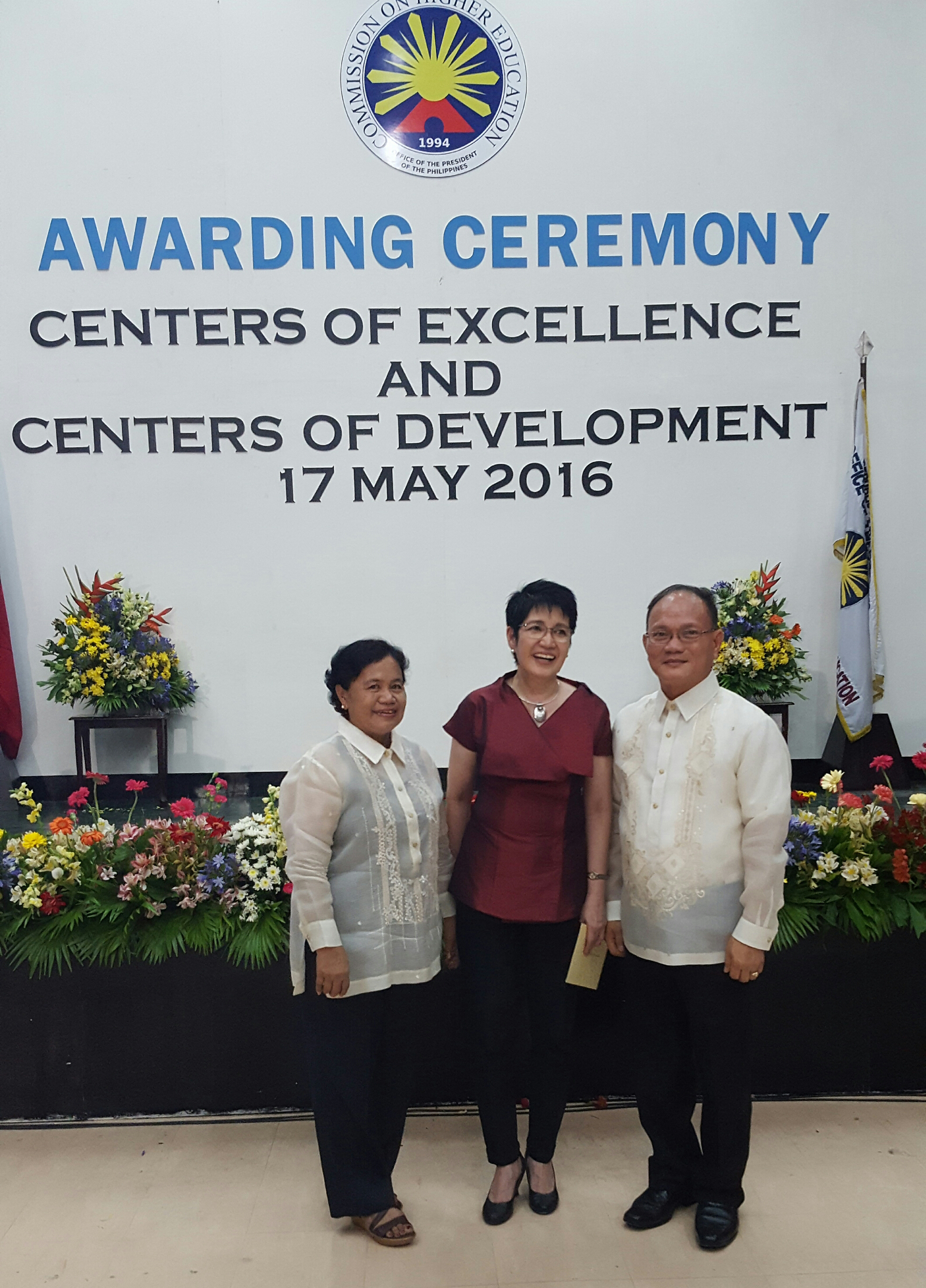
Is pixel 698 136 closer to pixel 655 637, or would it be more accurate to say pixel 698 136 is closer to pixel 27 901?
pixel 655 637

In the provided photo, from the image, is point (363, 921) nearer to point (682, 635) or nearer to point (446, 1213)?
point (446, 1213)

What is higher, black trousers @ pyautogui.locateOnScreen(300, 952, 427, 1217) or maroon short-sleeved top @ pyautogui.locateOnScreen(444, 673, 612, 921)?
maroon short-sleeved top @ pyautogui.locateOnScreen(444, 673, 612, 921)

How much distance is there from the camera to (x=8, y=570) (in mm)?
5156

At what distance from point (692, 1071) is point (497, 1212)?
0.50 meters

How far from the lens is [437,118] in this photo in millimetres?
4945

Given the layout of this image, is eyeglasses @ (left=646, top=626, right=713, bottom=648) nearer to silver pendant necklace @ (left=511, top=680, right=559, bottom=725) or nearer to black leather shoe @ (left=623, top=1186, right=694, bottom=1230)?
silver pendant necklace @ (left=511, top=680, right=559, bottom=725)

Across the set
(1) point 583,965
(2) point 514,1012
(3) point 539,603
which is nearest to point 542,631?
(3) point 539,603

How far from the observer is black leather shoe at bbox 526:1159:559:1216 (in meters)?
2.09

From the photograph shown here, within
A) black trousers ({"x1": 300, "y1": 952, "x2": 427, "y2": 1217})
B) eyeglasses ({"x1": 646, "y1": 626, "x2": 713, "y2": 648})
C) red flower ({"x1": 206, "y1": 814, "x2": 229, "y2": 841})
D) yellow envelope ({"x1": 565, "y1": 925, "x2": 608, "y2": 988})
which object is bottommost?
black trousers ({"x1": 300, "y1": 952, "x2": 427, "y2": 1217})

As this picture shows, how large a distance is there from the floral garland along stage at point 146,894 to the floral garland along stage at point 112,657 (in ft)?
7.58

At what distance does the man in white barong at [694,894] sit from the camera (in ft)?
6.20

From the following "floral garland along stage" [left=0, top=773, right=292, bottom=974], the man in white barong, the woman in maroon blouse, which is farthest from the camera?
"floral garland along stage" [left=0, top=773, right=292, bottom=974]

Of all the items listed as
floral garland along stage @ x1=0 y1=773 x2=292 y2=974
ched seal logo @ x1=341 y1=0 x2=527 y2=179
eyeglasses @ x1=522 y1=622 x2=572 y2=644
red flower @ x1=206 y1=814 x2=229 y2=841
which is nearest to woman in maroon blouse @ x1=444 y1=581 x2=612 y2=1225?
eyeglasses @ x1=522 y1=622 x2=572 y2=644

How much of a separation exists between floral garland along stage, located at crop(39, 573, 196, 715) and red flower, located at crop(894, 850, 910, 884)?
3.58 meters
